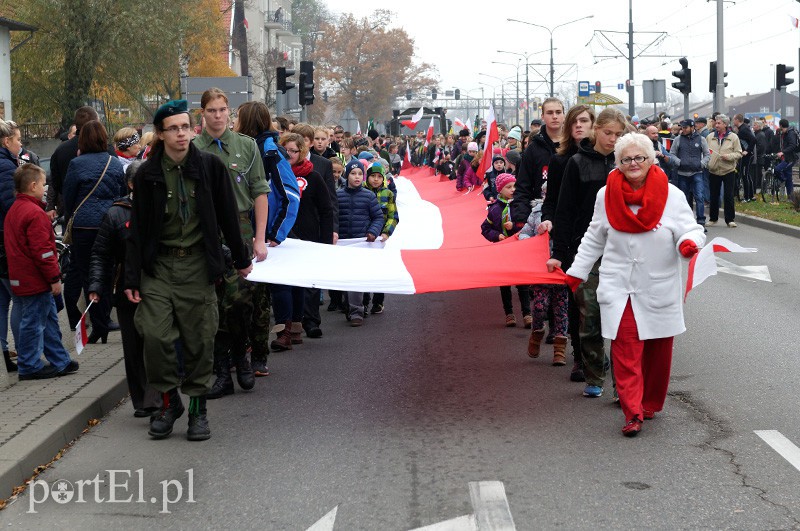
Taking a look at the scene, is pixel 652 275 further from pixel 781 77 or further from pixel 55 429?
pixel 781 77

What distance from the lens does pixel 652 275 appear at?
698 centimetres

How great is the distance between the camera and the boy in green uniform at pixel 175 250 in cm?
676

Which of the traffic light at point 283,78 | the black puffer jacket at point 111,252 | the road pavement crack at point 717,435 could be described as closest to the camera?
the road pavement crack at point 717,435

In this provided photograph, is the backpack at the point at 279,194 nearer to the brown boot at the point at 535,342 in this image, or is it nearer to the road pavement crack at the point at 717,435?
the brown boot at the point at 535,342

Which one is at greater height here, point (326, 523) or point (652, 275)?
A: point (652, 275)

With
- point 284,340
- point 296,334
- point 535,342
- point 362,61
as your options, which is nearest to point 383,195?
point 296,334

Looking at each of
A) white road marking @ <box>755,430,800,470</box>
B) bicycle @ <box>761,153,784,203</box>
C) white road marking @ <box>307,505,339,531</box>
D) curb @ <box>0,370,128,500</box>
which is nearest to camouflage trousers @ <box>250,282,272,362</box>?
curb @ <box>0,370,128,500</box>

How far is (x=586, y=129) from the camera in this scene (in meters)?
8.42

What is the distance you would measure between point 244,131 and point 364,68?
94794 mm

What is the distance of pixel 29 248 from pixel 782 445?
5293 millimetres

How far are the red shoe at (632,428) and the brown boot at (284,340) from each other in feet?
13.8

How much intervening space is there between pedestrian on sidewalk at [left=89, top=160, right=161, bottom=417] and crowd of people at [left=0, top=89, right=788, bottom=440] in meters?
0.01

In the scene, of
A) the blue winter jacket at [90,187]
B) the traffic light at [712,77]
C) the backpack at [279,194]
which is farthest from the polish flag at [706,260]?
the traffic light at [712,77]

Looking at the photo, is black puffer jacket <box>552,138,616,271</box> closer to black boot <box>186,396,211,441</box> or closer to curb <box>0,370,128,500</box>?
black boot <box>186,396,211,441</box>
